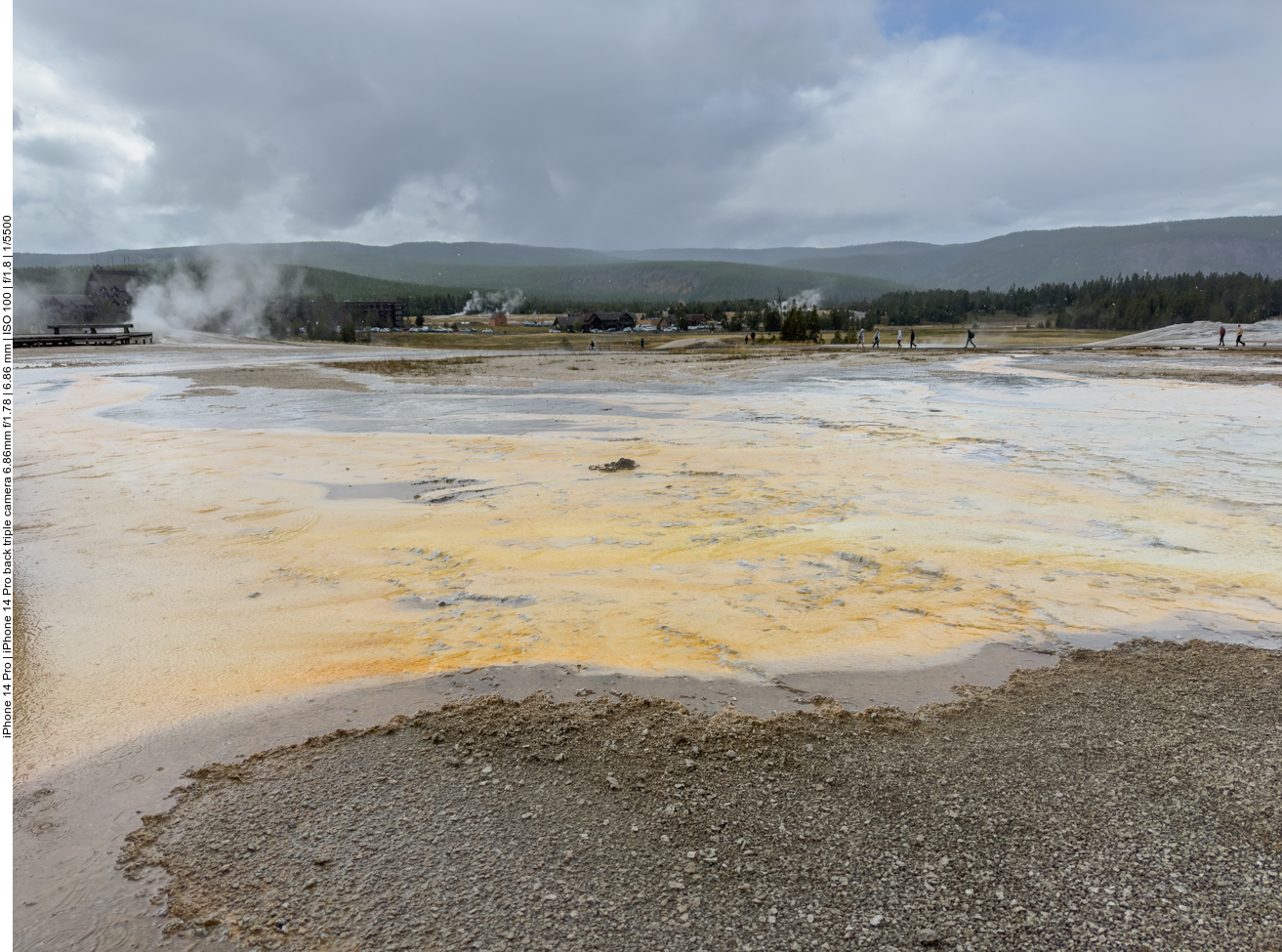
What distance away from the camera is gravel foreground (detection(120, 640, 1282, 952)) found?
9.83ft

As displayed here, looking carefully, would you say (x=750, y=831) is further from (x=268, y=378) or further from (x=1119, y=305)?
(x=1119, y=305)

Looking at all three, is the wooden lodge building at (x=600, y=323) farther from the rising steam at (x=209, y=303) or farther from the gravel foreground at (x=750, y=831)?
the gravel foreground at (x=750, y=831)

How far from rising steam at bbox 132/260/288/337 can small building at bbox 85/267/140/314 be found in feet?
3.85

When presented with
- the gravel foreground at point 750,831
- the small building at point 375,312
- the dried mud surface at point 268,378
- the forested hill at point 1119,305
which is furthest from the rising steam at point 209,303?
the gravel foreground at point 750,831

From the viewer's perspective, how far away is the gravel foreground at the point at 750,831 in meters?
3.00

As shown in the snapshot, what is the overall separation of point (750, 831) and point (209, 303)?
104691 mm

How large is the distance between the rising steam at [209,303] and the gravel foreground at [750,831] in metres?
86.1

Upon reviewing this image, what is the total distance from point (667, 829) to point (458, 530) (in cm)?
571

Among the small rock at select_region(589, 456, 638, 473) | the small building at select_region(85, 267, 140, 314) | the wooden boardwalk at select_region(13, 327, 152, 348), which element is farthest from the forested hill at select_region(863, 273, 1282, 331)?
the small building at select_region(85, 267, 140, 314)

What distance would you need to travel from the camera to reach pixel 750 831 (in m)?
3.53

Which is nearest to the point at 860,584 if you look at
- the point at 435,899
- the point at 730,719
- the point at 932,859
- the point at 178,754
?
the point at 730,719

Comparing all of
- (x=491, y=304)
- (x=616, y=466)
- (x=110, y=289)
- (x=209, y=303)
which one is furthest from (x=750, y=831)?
(x=491, y=304)

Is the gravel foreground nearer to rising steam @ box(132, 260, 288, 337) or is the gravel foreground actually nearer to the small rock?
the small rock

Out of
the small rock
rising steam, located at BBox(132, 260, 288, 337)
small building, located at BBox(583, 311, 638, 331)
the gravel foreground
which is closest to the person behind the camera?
the gravel foreground
